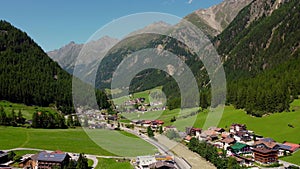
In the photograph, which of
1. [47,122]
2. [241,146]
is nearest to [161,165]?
Result: [241,146]

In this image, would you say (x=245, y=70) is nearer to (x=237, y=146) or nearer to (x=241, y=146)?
(x=237, y=146)

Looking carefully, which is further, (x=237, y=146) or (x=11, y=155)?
(x=237, y=146)

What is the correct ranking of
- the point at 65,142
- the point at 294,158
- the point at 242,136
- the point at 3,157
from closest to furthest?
the point at 3,157 < the point at 294,158 < the point at 65,142 < the point at 242,136

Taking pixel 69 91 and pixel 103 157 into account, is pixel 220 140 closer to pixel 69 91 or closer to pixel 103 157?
pixel 103 157

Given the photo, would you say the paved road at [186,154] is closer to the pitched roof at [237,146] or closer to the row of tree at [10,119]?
the pitched roof at [237,146]

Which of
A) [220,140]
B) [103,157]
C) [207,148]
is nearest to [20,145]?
[103,157]

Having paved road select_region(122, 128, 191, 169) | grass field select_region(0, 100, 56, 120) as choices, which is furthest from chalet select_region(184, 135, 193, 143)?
grass field select_region(0, 100, 56, 120)

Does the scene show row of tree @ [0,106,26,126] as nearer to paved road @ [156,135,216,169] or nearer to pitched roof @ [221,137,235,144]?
paved road @ [156,135,216,169]
